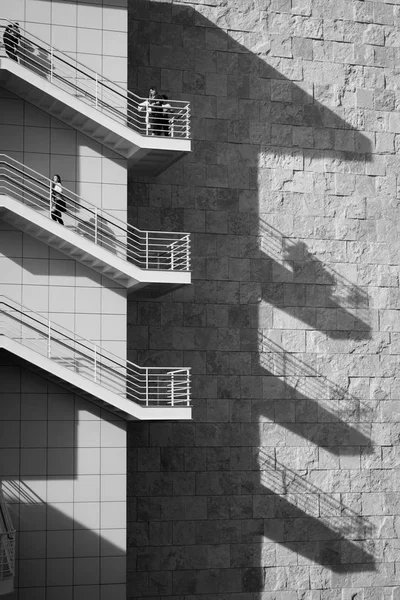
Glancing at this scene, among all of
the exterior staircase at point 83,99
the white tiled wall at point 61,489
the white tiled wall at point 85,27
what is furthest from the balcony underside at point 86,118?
the white tiled wall at point 61,489

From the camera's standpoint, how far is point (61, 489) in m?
22.9

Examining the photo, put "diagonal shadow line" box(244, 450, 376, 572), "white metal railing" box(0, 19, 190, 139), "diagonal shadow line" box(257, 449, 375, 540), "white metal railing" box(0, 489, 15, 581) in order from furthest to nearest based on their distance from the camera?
"diagonal shadow line" box(257, 449, 375, 540) < "diagonal shadow line" box(244, 450, 376, 572) < "white metal railing" box(0, 19, 190, 139) < "white metal railing" box(0, 489, 15, 581)

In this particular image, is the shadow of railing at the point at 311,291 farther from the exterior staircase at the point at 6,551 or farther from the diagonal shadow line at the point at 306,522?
the exterior staircase at the point at 6,551

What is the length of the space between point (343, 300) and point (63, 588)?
1141 cm

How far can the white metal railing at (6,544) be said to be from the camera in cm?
2094

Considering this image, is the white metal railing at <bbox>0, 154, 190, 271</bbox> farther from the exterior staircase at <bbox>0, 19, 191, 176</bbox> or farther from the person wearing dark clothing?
the person wearing dark clothing

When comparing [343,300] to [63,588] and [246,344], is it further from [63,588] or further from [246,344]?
[63,588]

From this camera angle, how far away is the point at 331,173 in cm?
2862

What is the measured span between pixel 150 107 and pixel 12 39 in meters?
3.69

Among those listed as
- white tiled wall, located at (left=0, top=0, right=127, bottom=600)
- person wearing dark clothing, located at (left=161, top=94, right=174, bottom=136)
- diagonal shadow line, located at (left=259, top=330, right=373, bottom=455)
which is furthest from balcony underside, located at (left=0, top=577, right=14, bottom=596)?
person wearing dark clothing, located at (left=161, top=94, right=174, bottom=136)

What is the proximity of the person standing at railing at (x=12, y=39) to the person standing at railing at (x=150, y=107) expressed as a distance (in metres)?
3.30

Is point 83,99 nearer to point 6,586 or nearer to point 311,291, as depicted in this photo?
point 311,291

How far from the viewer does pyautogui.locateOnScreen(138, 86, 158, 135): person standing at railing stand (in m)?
24.1

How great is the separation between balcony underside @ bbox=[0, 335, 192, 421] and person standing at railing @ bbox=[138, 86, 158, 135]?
632 cm
